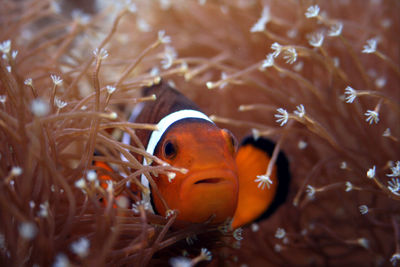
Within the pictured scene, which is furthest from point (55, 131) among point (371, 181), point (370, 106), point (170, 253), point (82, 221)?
point (370, 106)

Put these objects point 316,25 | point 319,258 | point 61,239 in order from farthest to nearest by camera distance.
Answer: point 316,25 < point 319,258 < point 61,239

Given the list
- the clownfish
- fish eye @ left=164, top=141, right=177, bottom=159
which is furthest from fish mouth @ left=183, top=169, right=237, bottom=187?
fish eye @ left=164, top=141, right=177, bottom=159

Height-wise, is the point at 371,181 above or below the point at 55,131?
below

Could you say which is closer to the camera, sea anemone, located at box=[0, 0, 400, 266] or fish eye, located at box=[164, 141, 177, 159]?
sea anemone, located at box=[0, 0, 400, 266]

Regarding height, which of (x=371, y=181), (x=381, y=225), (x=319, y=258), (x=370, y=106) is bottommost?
(x=319, y=258)

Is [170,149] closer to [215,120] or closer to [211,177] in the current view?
[211,177]

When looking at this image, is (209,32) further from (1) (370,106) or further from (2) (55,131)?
(2) (55,131)

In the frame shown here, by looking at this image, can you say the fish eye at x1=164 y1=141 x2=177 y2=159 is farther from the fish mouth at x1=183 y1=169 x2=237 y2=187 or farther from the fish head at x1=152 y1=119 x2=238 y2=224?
the fish mouth at x1=183 y1=169 x2=237 y2=187

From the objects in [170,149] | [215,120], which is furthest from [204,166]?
[215,120]
